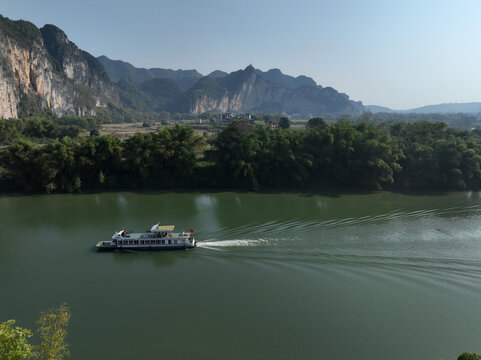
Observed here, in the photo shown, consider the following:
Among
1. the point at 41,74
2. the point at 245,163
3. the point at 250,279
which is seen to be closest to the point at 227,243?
the point at 250,279

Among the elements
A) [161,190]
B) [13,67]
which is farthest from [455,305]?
[13,67]

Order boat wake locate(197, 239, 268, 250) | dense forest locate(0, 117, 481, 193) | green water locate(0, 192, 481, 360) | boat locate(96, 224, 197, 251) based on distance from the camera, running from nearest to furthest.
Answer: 1. green water locate(0, 192, 481, 360)
2. boat wake locate(197, 239, 268, 250)
3. boat locate(96, 224, 197, 251)
4. dense forest locate(0, 117, 481, 193)

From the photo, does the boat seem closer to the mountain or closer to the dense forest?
the dense forest

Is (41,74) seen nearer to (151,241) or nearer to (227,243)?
(151,241)

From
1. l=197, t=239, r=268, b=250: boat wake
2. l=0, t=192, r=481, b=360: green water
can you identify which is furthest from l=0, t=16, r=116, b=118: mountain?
l=197, t=239, r=268, b=250: boat wake

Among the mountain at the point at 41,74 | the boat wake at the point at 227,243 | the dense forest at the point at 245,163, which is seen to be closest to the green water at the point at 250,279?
the boat wake at the point at 227,243

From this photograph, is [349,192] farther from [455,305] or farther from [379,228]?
[455,305]
